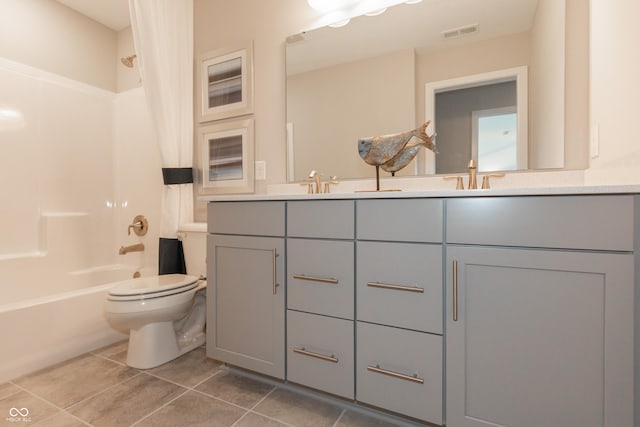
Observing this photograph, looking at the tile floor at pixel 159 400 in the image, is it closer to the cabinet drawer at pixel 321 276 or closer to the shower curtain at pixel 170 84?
the cabinet drawer at pixel 321 276

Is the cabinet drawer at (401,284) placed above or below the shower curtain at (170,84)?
below

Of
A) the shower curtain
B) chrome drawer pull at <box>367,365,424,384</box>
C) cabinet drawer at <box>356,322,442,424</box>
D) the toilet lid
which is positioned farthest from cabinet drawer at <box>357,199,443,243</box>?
the shower curtain

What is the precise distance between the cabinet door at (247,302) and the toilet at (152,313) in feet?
0.86

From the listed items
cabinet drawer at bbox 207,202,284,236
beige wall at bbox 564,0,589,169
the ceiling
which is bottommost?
cabinet drawer at bbox 207,202,284,236

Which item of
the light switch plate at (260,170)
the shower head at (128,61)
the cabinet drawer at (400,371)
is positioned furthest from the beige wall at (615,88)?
the shower head at (128,61)

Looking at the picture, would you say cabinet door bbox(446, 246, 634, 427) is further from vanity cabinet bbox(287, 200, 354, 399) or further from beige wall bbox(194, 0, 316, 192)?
beige wall bbox(194, 0, 316, 192)

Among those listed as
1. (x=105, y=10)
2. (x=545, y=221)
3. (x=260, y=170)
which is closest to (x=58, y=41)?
(x=105, y=10)

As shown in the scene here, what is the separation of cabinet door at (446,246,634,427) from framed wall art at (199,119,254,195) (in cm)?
152

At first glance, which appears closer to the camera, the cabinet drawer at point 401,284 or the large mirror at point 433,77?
the cabinet drawer at point 401,284

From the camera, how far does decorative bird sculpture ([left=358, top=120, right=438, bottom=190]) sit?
1.51 metres

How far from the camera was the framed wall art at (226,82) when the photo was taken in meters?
2.15

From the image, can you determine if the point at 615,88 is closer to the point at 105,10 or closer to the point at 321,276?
the point at 321,276

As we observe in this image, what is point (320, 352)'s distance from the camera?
132 centimetres

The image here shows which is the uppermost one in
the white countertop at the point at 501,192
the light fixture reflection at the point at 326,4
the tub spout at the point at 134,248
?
the light fixture reflection at the point at 326,4
